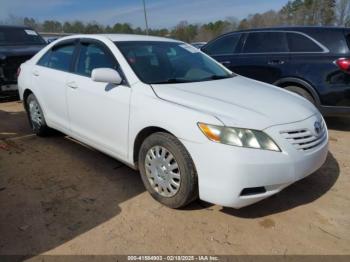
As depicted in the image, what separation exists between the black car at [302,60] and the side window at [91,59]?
10.4 ft

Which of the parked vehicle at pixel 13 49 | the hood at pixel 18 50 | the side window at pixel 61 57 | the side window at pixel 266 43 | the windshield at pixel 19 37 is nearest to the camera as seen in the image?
the side window at pixel 61 57

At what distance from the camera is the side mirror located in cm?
344

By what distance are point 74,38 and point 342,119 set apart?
4.92 meters

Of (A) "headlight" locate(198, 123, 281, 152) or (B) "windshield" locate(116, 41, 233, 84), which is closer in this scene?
(A) "headlight" locate(198, 123, 281, 152)

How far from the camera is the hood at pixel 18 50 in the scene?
8008mm

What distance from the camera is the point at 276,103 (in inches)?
129

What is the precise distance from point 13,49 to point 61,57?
15.0ft

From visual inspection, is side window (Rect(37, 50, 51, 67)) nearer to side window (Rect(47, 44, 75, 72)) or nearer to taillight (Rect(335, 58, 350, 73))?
side window (Rect(47, 44, 75, 72))

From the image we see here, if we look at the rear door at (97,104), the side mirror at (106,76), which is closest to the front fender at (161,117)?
the rear door at (97,104)

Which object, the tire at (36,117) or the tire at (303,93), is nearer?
the tire at (36,117)

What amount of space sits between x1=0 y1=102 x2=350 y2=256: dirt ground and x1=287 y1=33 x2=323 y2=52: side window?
2082 millimetres

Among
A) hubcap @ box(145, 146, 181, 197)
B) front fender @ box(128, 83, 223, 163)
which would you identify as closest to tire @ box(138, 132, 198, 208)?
hubcap @ box(145, 146, 181, 197)

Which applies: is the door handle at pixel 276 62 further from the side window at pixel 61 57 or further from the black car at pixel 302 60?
the side window at pixel 61 57

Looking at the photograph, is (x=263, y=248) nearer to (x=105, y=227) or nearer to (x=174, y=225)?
(x=174, y=225)
